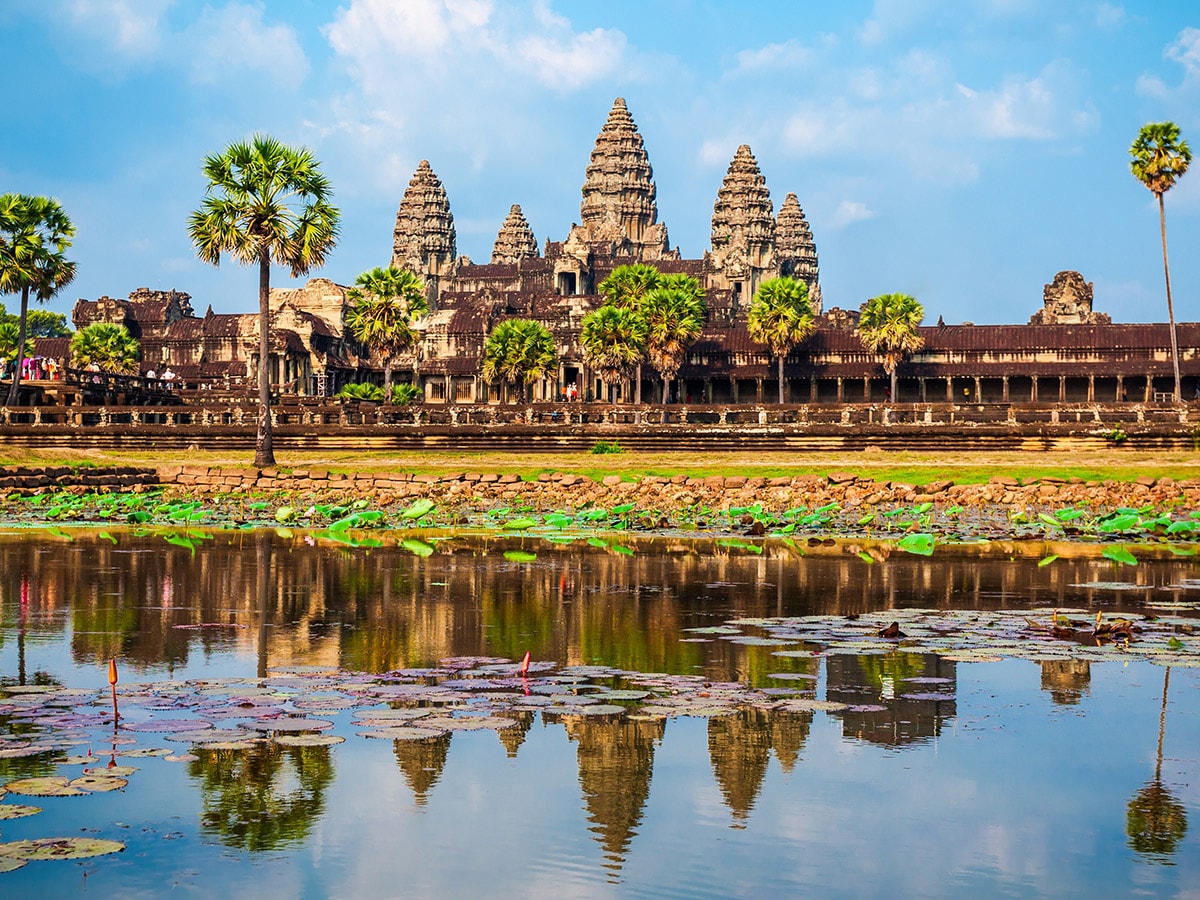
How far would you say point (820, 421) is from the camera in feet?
179

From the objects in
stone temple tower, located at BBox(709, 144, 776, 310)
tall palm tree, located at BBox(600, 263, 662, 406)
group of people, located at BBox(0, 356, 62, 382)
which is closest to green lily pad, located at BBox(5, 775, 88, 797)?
group of people, located at BBox(0, 356, 62, 382)

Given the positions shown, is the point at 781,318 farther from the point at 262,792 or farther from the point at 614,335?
the point at 262,792

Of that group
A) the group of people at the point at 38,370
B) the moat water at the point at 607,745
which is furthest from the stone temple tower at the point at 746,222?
the moat water at the point at 607,745

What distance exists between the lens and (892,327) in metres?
83.6

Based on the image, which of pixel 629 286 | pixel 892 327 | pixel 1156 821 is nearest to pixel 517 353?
pixel 629 286

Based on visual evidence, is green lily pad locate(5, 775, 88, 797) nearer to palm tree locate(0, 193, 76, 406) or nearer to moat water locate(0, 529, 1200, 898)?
moat water locate(0, 529, 1200, 898)

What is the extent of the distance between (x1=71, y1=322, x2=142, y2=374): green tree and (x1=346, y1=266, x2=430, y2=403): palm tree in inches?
956

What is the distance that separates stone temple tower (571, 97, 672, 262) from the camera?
14375 cm

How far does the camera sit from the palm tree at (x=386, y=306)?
7569 cm

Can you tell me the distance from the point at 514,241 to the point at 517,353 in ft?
270

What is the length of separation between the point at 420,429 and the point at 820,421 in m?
14.8

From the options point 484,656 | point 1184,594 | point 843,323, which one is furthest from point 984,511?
point 843,323

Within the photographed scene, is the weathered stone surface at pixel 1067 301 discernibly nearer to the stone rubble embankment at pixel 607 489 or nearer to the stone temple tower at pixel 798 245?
the stone temple tower at pixel 798 245

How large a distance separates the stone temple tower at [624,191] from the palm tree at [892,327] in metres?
58.4
